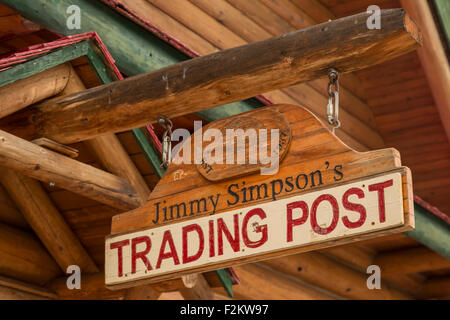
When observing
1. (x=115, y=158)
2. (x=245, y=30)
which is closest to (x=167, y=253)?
(x=115, y=158)

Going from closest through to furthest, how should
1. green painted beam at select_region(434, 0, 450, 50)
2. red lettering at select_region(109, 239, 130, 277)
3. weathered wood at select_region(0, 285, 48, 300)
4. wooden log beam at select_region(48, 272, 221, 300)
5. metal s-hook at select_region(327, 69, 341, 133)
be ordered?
metal s-hook at select_region(327, 69, 341, 133) < red lettering at select_region(109, 239, 130, 277) < weathered wood at select_region(0, 285, 48, 300) < wooden log beam at select_region(48, 272, 221, 300) < green painted beam at select_region(434, 0, 450, 50)

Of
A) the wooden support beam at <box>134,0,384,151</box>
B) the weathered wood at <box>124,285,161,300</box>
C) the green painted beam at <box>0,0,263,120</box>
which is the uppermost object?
the wooden support beam at <box>134,0,384,151</box>

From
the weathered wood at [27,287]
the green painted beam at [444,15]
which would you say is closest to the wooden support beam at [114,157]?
the weathered wood at [27,287]

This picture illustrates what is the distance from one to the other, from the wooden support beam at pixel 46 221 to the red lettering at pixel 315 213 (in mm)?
2330

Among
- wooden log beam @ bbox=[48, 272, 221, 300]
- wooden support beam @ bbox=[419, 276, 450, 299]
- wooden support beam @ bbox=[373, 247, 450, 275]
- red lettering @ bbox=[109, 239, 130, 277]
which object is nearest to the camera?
red lettering @ bbox=[109, 239, 130, 277]

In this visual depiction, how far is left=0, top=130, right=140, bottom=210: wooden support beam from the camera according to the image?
3.85 meters

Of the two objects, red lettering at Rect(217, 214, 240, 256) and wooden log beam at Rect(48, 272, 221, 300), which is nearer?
red lettering at Rect(217, 214, 240, 256)

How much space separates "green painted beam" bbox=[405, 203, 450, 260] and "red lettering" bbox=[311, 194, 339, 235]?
316cm

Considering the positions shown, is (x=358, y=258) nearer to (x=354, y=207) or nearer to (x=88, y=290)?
(x=88, y=290)

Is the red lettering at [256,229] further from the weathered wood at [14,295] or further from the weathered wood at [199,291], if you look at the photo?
the weathered wood at [14,295]

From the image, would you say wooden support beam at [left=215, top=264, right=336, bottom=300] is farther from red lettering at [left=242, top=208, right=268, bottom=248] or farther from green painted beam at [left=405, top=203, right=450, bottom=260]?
red lettering at [left=242, top=208, right=268, bottom=248]

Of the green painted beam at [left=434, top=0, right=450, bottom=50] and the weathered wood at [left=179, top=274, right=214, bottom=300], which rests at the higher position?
the green painted beam at [left=434, top=0, right=450, bottom=50]

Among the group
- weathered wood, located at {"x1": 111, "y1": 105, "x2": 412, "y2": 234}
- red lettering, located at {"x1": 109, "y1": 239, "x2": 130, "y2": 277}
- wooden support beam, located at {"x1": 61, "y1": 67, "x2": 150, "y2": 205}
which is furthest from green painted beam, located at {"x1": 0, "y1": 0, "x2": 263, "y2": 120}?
red lettering, located at {"x1": 109, "y1": 239, "x2": 130, "y2": 277}
